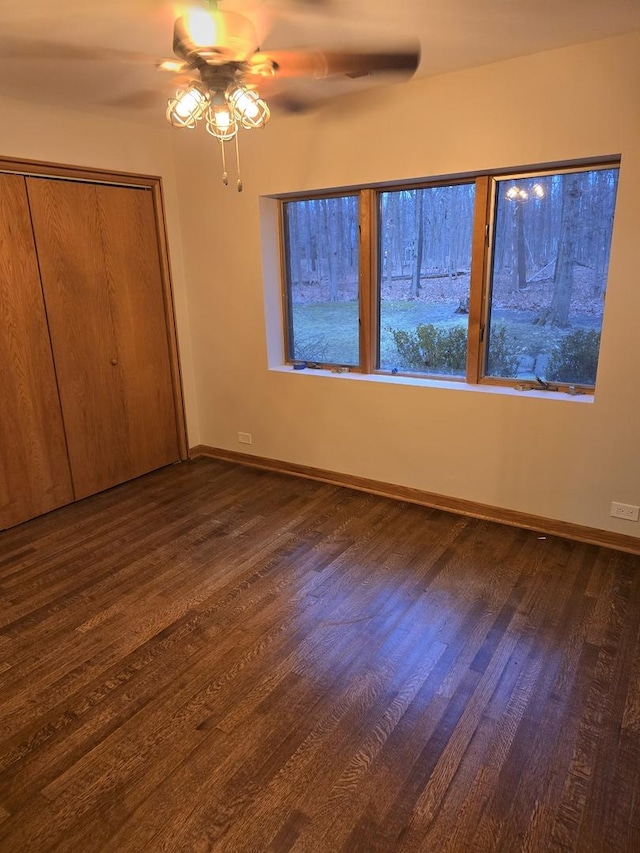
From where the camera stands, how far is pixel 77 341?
3.55 meters

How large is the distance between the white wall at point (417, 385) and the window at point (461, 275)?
19 cm

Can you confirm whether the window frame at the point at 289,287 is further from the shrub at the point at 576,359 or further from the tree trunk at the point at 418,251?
the shrub at the point at 576,359

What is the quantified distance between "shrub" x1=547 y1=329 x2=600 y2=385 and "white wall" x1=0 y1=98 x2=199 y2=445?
2816mm

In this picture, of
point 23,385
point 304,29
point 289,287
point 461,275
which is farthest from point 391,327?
point 23,385

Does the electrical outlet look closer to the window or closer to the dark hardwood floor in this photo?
the dark hardwood floor

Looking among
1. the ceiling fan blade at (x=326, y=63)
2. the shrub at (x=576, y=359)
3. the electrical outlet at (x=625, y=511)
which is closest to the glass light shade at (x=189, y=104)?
the ceiling fan blade at (x=326, y=63)

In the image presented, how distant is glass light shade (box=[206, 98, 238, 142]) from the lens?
1917 mm

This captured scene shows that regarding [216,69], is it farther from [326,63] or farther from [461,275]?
[461,275]

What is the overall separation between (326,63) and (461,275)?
5.17 ft

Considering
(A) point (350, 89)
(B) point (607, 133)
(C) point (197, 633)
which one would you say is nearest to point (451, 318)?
(B) point (607, 133)

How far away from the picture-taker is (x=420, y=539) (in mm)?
3086

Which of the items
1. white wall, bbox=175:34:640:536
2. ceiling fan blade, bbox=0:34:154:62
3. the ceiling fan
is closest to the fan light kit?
the ceiling fan

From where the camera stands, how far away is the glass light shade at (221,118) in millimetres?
1917

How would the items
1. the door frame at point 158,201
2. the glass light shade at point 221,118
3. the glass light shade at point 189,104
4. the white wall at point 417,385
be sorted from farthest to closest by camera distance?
the door frame at point 158,201 → the white wall at point 417,385 → the glass light shade at point 221,118 → the glass light shade at point 189,104
